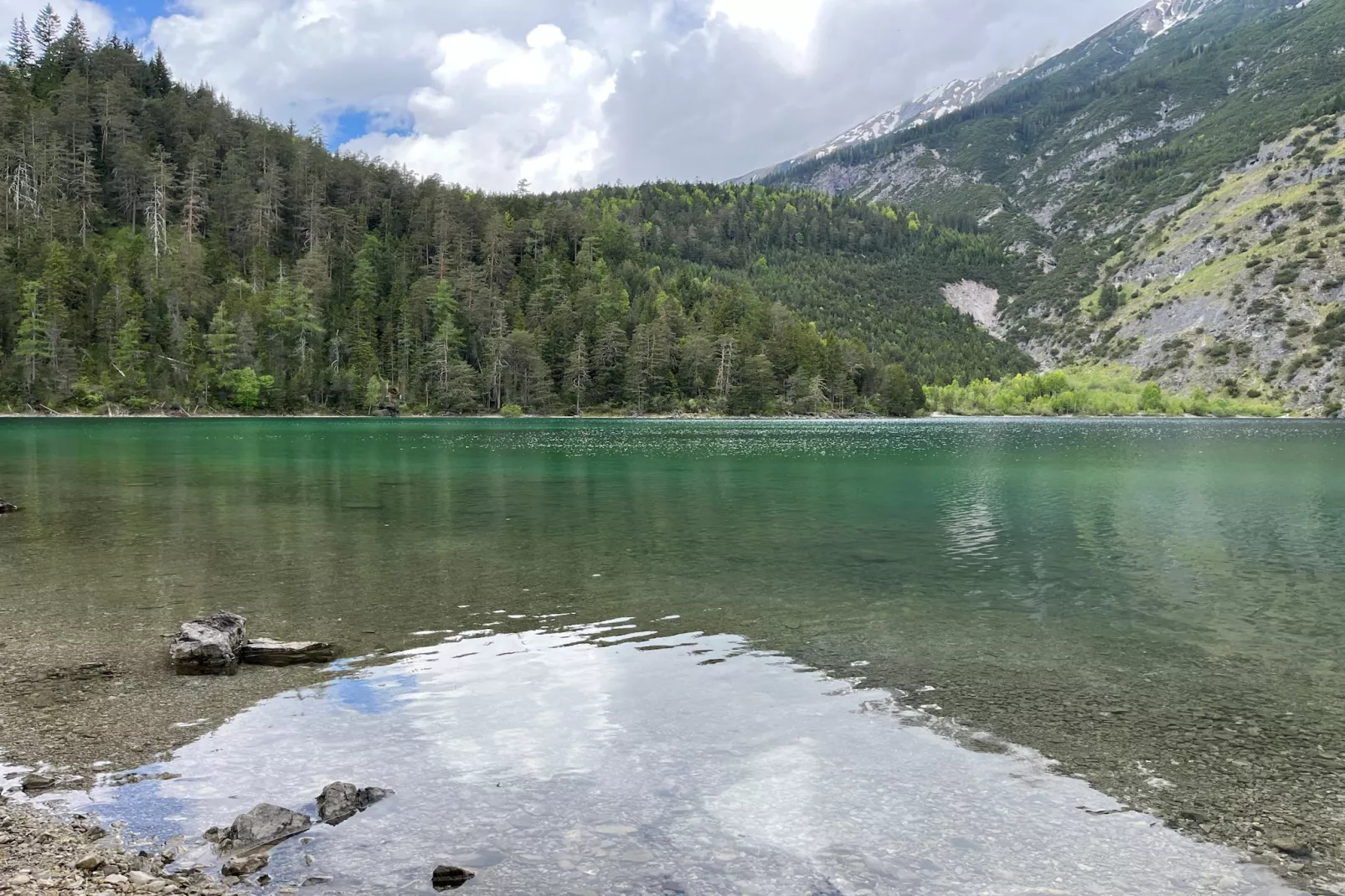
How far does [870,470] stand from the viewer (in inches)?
2463

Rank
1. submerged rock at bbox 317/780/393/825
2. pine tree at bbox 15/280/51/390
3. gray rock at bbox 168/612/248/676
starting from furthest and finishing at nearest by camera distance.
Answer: pine tree at bbox 15/280/51/390 < gray rock at bbox 168/612/248/676 < submerged rock at bbox 317/780/393/825

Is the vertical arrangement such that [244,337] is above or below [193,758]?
above

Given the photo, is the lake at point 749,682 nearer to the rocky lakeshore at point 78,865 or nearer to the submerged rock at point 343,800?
the submerged rock at point 343,800

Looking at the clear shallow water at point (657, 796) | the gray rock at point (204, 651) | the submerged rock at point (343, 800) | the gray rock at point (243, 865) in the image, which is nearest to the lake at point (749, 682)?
the clear shallow water at point (657, 796)

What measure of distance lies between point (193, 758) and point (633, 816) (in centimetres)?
635

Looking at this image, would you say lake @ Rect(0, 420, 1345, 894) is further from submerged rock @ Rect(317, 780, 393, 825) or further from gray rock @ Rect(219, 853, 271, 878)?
submerged rock @ Rect(317, 780, 393, 825)

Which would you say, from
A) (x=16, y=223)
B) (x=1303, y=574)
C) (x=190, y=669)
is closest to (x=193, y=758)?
(x=190, y=669)

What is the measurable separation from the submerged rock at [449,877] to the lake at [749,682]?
0.31 metres

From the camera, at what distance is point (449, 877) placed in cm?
798

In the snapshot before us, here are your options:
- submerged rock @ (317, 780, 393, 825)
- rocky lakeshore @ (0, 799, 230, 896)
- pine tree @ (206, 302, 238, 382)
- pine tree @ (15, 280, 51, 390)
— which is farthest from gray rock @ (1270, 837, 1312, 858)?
pine tree @ (206, 302, 238, 382)

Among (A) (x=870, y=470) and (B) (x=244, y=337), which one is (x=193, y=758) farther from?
(B) (x=244, y=337)

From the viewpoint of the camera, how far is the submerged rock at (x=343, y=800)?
364 inches

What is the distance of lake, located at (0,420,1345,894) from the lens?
8883mm

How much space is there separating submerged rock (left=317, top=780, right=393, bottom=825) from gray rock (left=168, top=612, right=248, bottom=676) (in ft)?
22.0
